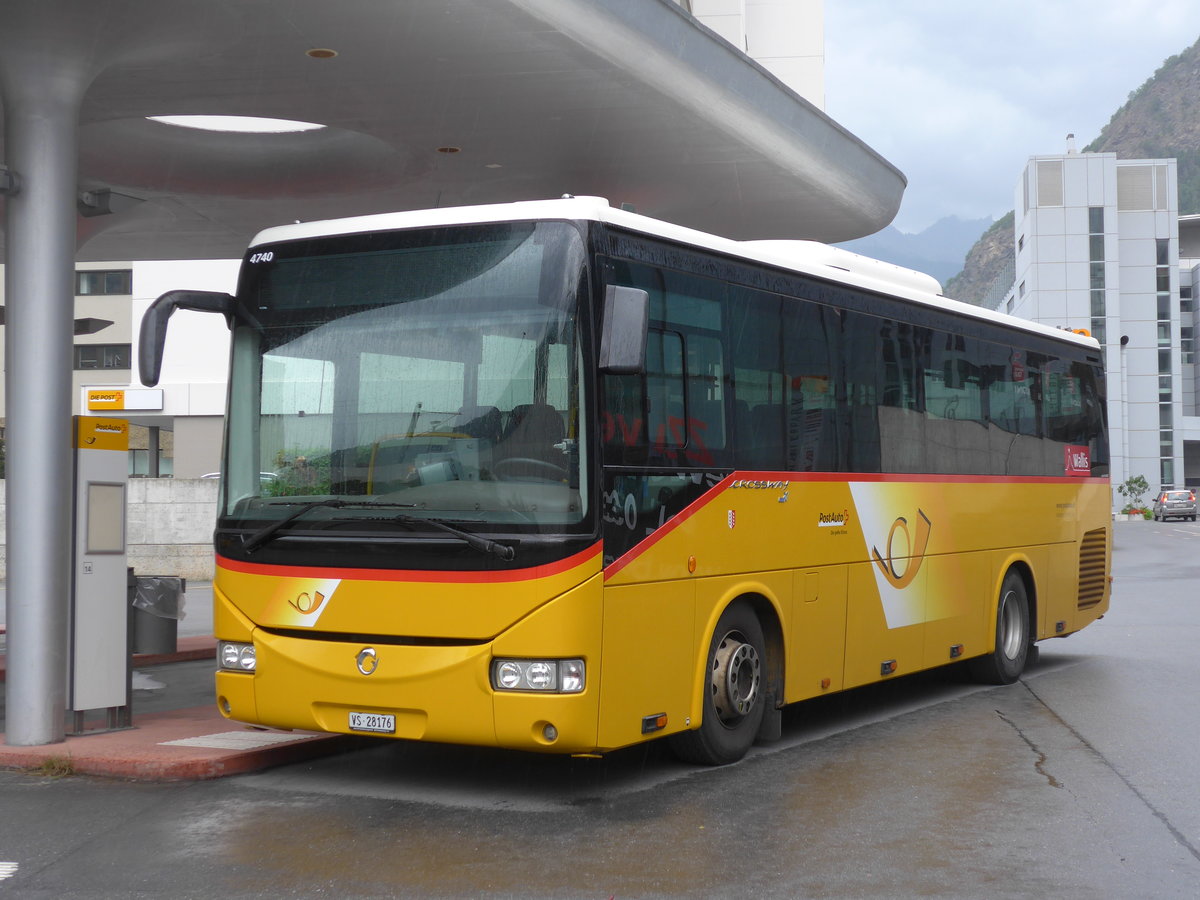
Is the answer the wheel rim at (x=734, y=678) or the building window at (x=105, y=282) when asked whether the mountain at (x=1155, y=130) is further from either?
the wheel rim at (x=734, y=678)

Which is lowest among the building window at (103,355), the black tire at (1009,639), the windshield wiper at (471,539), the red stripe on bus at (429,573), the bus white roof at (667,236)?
the black tire at (1009,639)

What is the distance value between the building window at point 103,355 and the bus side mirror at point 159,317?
58830 mm

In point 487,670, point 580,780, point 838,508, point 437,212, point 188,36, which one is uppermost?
point 188,36

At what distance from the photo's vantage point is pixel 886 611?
10.8 metres

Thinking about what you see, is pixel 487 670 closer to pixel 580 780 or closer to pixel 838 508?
pixel 580 780

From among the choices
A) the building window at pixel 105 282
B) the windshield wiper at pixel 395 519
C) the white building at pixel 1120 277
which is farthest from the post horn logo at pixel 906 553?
the white building at pixel 1120 277

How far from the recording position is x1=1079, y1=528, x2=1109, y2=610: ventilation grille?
14914 mm

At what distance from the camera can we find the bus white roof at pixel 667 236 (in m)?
7.91

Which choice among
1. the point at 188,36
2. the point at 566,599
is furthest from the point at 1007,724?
the point at 188,36

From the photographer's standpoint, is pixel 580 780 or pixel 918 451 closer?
pixel 580 780

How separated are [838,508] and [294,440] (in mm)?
3850

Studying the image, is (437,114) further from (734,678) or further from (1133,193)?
(1133,193)

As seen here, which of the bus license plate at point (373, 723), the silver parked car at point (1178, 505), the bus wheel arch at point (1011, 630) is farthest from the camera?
the silver parked car at point (1178, 505)

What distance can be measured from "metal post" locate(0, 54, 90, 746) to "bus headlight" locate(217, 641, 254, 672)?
163 cm
